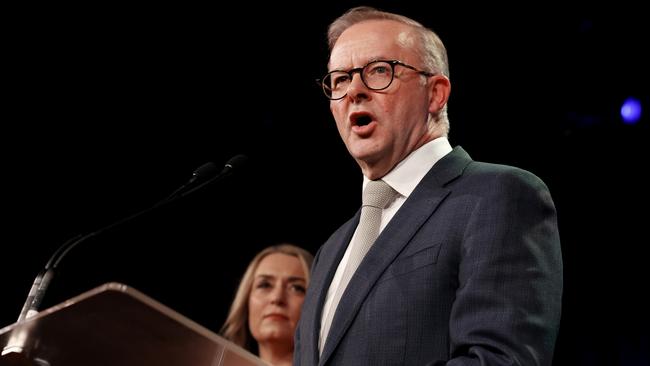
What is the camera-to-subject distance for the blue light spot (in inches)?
147

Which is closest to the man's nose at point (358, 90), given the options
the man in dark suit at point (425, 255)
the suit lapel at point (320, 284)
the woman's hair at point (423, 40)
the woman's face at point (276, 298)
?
the man in dark suit at point (425, 255)

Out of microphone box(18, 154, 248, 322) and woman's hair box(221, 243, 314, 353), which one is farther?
woman's hair box(221, 243, 314, 353)

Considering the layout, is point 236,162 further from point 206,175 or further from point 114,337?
point 114,337

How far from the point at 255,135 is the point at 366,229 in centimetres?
274

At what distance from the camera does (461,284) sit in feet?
4.87

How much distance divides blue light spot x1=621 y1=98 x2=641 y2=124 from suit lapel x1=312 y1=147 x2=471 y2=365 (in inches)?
90.9

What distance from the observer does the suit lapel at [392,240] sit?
5.16 feet

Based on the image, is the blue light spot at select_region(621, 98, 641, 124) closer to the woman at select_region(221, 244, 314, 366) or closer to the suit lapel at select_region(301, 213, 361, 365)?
the woman at select_region(221, 244, 314, 366)

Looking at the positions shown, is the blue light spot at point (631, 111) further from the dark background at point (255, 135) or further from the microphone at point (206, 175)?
the microphone at point (206, 175)

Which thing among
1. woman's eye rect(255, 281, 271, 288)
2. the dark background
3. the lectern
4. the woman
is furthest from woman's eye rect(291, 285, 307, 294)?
the lectern

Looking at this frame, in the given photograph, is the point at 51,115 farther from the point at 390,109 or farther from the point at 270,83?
the point at 390,109

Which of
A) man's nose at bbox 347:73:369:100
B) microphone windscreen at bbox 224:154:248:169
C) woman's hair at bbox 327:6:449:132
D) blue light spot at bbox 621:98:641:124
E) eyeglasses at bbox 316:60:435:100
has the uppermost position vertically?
blue light spot at bbox 621:98:641:124

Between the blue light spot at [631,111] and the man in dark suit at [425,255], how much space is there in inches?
84.9

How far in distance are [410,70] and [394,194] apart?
0.34 m
